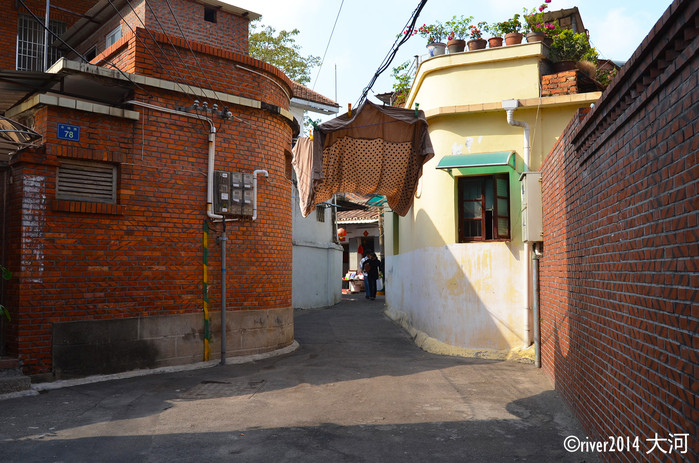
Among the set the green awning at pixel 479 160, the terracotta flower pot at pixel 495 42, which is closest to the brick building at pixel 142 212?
the green awning at pixel 479 160

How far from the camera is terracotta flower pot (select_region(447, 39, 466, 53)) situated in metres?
10.4

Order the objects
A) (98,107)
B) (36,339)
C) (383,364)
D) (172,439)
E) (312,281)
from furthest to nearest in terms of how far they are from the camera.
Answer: (312,281)
(383,364)
(98,107)
(36,339)
(172,439)

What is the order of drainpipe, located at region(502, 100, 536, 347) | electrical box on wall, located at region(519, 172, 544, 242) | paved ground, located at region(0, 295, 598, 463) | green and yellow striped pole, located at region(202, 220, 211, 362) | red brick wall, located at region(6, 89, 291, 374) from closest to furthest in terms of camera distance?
paved ground, located at region(0, 295, 598, 463)
red brick wall, located at region(6, 89, 291, 374)
electrical box on wall, located at region(519, 172, 544, 242)
green and yellow striped pole, located at region(202, 220, 211, 362)
drainpipe, located at region(502, 100, 536, 347)

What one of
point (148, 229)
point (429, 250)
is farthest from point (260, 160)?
point (429, 250)

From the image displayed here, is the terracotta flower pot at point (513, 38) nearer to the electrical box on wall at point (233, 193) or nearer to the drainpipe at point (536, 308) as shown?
the drainpipe at point (536, 308)

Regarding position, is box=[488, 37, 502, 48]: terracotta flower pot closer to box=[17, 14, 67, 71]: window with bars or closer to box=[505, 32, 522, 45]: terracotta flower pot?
box=[505, 32, 522, 45]: terracotta flower pot

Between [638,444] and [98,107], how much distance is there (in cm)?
772

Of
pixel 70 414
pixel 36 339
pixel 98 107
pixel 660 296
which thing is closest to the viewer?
pixel 660 296

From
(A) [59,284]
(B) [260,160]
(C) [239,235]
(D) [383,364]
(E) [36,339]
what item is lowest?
(D) [383,364]

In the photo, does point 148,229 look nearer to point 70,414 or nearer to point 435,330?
point 70,414

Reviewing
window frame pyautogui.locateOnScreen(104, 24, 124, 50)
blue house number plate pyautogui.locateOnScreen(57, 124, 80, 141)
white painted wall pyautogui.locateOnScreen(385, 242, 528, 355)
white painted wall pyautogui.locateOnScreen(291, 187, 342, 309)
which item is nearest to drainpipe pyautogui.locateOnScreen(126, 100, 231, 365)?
blue house number plate pyautogui.locateOnScreen(57, 124, 80, 141)

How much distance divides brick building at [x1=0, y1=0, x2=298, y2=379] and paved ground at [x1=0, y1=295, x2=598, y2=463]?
683 mm

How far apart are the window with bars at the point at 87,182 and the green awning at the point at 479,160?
5468mm

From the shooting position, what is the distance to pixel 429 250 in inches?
428
